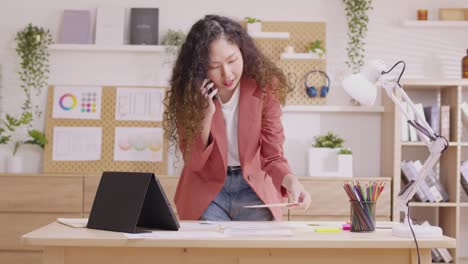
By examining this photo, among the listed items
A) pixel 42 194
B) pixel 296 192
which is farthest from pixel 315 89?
pixel 296 192

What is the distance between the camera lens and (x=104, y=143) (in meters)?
4.71

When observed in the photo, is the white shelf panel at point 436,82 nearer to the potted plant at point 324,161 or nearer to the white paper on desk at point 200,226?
the potted plant at point 324,161

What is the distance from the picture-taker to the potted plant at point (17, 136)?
4.59 meters

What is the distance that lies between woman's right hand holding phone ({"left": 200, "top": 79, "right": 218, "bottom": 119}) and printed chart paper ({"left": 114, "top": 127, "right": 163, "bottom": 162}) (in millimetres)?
2184

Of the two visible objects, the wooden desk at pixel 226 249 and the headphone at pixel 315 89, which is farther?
the headphone at pixel 315 89

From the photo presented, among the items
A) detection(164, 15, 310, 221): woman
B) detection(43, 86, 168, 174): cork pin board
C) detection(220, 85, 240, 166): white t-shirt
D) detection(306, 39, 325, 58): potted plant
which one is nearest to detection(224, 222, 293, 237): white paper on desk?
detection(164, 15, 310, 221): woman

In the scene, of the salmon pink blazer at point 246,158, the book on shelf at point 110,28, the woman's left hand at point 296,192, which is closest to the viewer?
the woman's left hand at point 296,192

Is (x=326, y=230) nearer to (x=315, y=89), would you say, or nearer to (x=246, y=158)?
(x=246, y=158)

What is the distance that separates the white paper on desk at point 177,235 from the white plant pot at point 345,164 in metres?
2.54

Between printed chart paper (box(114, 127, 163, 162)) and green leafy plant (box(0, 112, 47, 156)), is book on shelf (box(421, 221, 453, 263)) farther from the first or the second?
green leafy plant (box(0, 112, 47, 156))

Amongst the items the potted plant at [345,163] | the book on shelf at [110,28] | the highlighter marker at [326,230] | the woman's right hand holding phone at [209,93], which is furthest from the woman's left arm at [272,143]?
the book on shelf at [110,28]

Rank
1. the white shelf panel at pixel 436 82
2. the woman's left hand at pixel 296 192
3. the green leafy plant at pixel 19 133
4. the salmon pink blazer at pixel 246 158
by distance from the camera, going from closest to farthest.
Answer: the woman's left hand at pixel 296 192
the salmon pink blazer at pixel 246 158
the white shelf panel at pixel 436 82
the green leafy plant at pixel 19 133

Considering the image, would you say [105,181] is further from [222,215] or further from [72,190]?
[72,190]

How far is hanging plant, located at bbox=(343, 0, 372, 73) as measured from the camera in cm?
467
